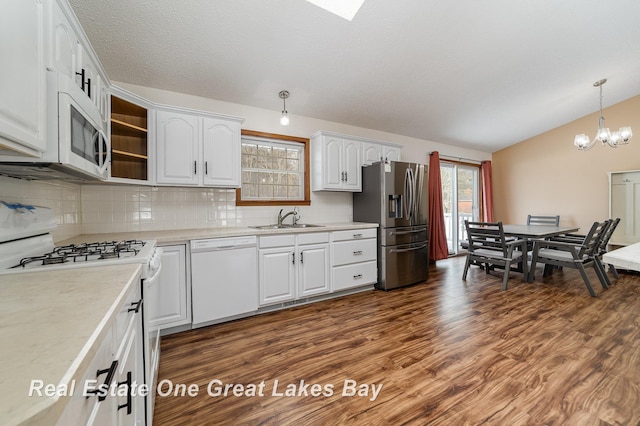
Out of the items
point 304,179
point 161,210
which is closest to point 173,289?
point 161,210

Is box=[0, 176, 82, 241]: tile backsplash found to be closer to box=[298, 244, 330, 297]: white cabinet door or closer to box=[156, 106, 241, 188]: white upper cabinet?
box=[156, 106, 241, 188]: white upper cabinet

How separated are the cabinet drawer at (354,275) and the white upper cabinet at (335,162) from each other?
1.05 meters

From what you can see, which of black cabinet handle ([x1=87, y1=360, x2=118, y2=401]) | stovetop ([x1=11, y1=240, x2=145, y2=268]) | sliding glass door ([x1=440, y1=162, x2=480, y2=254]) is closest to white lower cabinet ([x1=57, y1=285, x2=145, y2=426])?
black cabinet handle ([x1=87, y1=360, x2=118, y2=401])

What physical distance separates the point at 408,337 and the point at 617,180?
16.3 feet

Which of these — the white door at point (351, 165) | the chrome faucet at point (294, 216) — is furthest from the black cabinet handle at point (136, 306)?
the white door at point (351, 165)

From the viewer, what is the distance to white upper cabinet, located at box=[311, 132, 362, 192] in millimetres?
3520

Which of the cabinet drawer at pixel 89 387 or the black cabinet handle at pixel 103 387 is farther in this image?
the black cabinet handle at pixel 103 387

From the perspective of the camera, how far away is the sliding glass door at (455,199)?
5.60 m

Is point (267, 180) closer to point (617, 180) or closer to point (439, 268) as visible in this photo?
point (439, 268)

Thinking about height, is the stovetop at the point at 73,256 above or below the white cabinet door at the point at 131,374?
above

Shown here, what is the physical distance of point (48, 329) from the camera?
596 millimetres

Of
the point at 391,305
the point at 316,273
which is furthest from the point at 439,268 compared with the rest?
the point at 316,273

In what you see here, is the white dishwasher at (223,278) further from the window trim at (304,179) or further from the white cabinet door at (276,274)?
the window trim at (304,179)

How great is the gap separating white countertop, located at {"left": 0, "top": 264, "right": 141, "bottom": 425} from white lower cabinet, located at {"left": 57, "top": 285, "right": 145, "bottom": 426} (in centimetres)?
5
